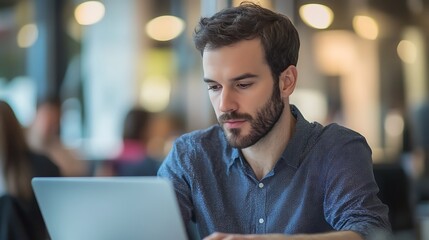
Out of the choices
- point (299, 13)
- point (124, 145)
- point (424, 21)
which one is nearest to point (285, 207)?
point (124, 145)

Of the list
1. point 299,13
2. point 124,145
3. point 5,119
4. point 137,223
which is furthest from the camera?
point 299,13

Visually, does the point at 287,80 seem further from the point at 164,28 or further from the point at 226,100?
the point at 164,28

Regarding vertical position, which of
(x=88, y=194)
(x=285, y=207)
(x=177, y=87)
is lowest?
(x=177, y=87)

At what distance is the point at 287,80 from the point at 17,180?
5.58ft

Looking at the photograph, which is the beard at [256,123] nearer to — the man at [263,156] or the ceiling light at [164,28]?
the man at [263,156]

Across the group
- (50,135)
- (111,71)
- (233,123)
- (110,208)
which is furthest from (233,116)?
(111,71)

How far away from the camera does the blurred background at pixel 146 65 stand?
8852 millimetres

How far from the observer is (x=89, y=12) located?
917 cm

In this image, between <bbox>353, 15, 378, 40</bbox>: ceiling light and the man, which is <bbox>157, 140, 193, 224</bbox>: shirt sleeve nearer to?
the man

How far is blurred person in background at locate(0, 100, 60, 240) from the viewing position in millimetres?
3092

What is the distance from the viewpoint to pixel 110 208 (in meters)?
1.76

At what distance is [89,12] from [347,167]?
738cm

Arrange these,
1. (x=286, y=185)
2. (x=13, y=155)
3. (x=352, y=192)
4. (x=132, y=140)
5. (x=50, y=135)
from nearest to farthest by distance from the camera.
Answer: (x=352, y=192) → (x=286, y=185) → (x=13, y=155) → (x=50, y=135) → (x=132, y=140)

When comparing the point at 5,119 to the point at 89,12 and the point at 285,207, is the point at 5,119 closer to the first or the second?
the point at 285,207
